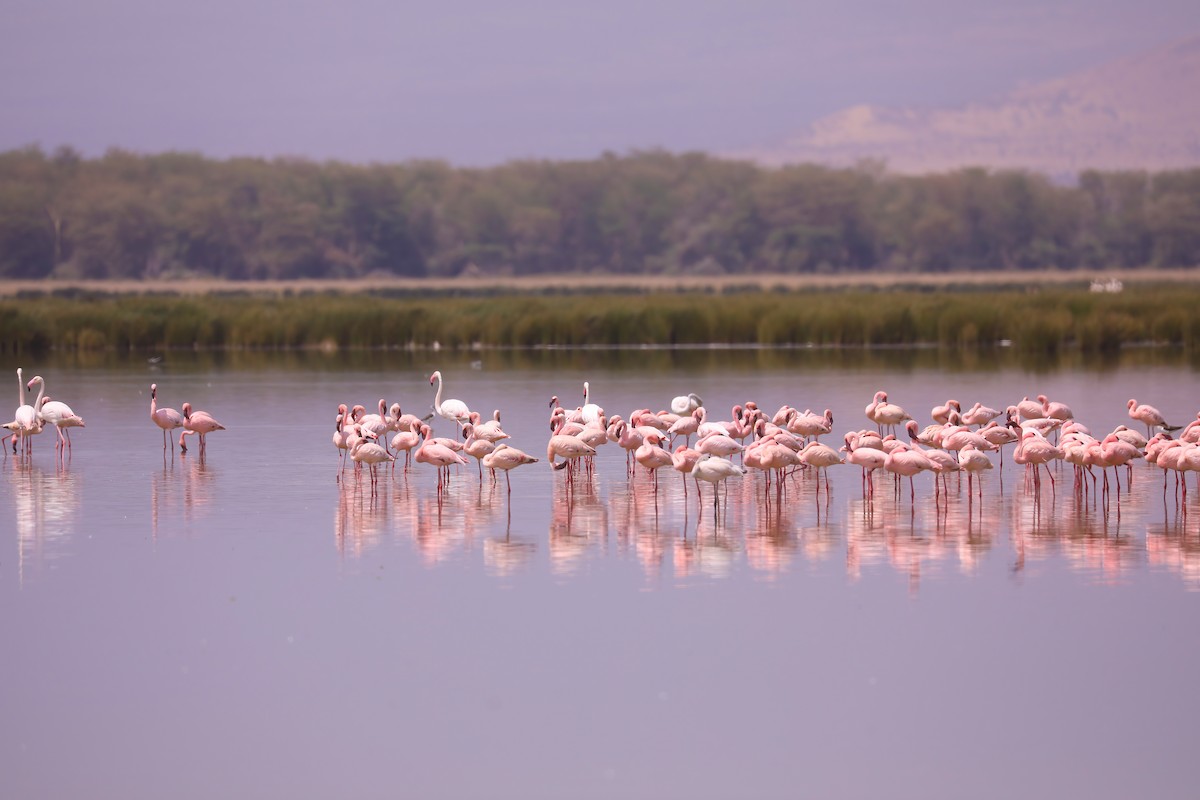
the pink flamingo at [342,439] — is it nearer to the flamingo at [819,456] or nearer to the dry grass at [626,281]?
the flamingo at [819,456]

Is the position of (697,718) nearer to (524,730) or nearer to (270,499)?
(524,730)

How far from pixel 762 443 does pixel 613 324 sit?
26.3 m

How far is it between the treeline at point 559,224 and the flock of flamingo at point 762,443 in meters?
90.0

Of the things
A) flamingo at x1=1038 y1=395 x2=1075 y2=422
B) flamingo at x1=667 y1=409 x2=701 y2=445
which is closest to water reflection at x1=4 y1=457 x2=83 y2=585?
flamingo at x1=667 y1=409 x2=701 y2=445

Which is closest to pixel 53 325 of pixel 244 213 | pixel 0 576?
pixel 0 576

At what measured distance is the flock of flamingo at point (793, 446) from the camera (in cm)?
1298

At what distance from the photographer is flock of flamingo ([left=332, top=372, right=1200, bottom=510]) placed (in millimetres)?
12977

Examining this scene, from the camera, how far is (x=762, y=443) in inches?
535

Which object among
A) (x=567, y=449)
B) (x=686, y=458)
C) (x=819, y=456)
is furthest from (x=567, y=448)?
(x=819, y=456)

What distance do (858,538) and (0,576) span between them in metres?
5.36

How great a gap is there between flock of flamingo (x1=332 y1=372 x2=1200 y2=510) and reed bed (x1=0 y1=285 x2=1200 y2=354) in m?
20.8

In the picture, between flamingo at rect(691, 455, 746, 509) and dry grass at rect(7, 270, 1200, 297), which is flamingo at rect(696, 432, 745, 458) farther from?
dry grass at rect(7, 270, 1200, 297)

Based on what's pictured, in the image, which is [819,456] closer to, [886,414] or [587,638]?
[886,414]

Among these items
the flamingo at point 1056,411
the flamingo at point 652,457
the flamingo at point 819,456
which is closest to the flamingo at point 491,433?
the flamingo at point 652,457
